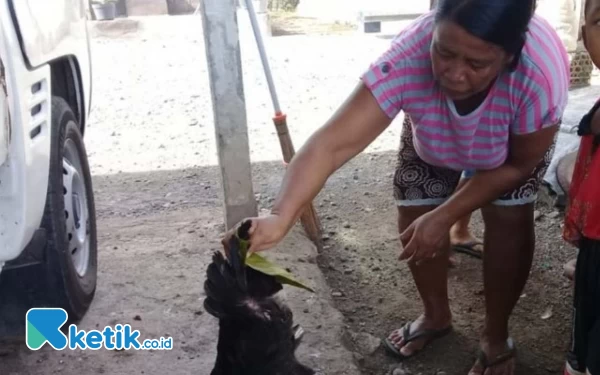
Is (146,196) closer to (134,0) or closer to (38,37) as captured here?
(38,37)

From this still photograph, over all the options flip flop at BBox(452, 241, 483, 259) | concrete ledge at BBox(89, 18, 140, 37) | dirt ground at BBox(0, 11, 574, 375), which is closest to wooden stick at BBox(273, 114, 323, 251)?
dirt ground at BBox(0, 11, 574, 375)

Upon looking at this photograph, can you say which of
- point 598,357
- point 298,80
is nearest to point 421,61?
point 598,357

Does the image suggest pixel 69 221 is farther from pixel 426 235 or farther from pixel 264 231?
pixel 426 235

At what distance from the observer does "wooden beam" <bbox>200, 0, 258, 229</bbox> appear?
333 centimetres

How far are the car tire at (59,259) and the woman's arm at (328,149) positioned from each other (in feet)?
3.38

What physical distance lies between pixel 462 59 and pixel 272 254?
181cm

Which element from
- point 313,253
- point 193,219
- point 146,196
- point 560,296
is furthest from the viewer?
point 146,196

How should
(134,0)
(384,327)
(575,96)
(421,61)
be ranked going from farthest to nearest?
(134,0) < (575,96) < (384,327) < (421,61)

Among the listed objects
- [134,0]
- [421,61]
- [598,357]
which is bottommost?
[134,0]

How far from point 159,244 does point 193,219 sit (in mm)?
427

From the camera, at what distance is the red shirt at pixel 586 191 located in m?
1.82

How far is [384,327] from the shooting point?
310cm

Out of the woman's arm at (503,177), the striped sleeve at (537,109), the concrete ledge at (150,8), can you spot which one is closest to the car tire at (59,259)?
the woman's arm at (503,177)

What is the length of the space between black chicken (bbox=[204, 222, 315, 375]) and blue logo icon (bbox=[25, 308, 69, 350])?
116 centimetres
